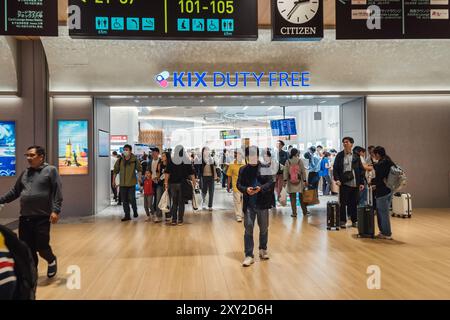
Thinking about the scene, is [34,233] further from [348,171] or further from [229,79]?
[229,79]

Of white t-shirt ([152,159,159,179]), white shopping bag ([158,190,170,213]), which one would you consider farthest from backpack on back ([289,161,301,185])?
white t-shirt ([152,159,159,179])

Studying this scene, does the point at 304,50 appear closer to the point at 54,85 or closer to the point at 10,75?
the point at 54,85

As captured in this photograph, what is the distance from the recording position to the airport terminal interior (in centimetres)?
488

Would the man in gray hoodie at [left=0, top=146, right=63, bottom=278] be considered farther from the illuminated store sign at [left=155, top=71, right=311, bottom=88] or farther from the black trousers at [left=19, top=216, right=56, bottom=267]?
the illuminated store sign at [left=155, top=71, right=311, bottom=88]

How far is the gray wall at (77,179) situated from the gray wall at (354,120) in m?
6.69

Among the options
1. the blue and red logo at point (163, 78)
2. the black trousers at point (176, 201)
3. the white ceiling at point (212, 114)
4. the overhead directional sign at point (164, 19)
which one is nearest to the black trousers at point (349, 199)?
the black trousers at point (176, 201)

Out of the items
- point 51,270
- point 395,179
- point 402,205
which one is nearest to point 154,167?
point 51,270

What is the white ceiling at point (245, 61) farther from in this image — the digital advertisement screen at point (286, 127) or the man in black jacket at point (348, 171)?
the digital advertisement screen at point (286, 127)

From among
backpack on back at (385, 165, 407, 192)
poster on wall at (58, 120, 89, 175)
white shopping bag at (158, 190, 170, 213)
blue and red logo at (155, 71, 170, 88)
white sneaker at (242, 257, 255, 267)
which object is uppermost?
blue and red logo at (155, 71, 170, 88)

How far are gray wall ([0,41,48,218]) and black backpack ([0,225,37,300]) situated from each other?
25.8ft

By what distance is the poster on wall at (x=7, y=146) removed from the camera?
29.1 ft

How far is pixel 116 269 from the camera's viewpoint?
4.76 meters
